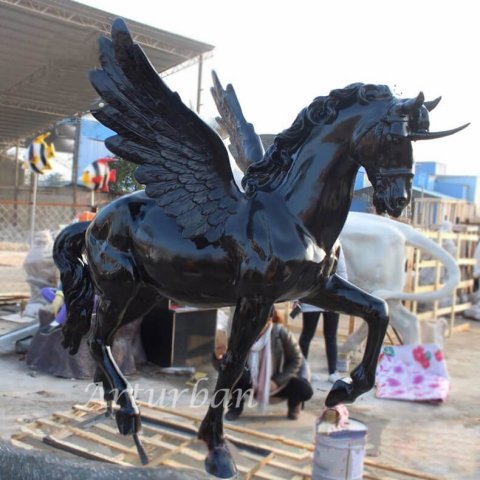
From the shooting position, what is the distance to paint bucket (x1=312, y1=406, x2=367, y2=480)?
257 cm

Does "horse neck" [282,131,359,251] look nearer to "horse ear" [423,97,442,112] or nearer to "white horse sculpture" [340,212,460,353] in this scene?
"horse ear" [423,97,442,112]

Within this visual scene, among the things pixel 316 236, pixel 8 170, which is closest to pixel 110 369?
pixel 316 236

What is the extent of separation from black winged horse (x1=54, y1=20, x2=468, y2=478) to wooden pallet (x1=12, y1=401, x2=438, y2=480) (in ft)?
3.25

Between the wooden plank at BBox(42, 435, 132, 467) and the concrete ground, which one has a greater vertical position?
the wooden plank at BBox(42, 435, 132, 467)

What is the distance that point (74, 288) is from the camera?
83.4 inches

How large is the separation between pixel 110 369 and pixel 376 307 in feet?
3.20

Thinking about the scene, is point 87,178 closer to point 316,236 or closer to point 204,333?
point 204,333

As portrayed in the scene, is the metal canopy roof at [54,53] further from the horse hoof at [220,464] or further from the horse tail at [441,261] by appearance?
the horse hoof at [220,464]

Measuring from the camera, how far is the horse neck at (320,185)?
1.69m

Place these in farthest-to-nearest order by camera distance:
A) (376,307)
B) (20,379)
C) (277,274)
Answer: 1. (20,379)
2. (376,307)
3. (277,274)

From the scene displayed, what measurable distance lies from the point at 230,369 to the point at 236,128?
3.18 feet

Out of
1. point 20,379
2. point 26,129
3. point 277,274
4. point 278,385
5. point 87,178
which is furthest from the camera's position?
point 26,129

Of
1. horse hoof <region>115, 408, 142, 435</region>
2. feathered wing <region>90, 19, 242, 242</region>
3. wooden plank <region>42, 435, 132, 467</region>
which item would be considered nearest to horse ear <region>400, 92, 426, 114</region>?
feathered wing <region>90, 19, 242, 242</region>

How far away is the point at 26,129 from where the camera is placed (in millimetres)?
18938
